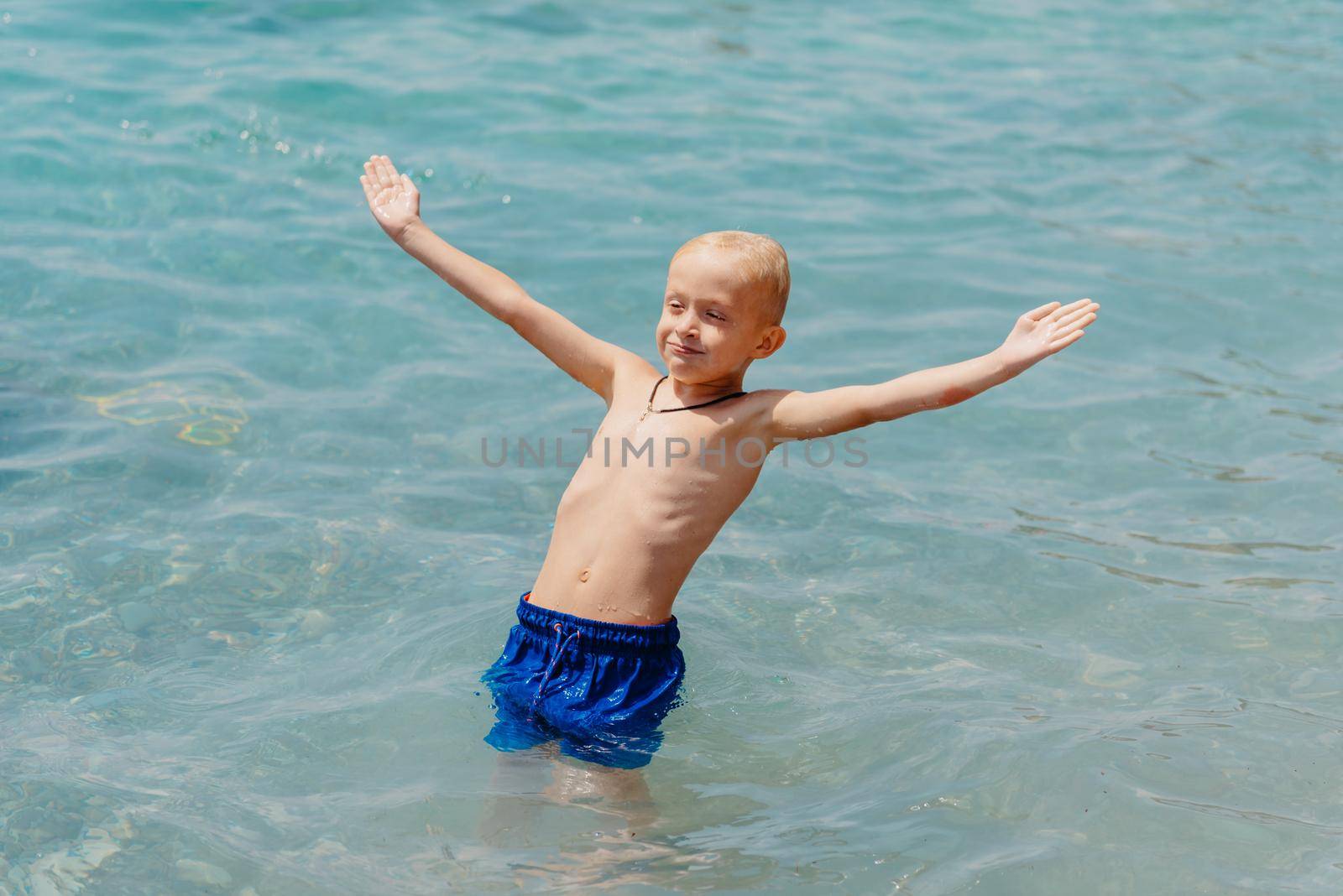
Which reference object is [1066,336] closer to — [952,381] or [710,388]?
[952,381]

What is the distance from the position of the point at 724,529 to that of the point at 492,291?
165cm

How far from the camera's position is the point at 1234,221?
7777 millimetres

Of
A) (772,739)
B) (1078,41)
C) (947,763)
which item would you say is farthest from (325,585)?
(1078,41)

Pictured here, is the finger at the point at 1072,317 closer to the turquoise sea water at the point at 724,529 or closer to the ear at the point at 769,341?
the ear at the point at 769,341

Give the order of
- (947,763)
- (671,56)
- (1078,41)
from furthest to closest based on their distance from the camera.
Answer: (1078,41)
(671,56)
(947,763)

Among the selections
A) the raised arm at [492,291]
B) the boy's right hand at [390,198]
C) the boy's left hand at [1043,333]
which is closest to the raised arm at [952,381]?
the boy's left hand at [1043,333]

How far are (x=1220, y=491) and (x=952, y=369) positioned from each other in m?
2.38

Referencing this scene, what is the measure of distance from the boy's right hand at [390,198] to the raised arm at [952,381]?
1.19 m

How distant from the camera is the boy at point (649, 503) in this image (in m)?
3.43

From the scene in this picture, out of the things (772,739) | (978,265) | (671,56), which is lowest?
(772,739)

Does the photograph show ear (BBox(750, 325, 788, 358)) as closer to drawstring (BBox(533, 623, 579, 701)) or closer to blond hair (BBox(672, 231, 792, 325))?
blond hair (BBox(672, 231, 792, 325))

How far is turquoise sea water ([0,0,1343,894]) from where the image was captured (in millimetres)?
3297

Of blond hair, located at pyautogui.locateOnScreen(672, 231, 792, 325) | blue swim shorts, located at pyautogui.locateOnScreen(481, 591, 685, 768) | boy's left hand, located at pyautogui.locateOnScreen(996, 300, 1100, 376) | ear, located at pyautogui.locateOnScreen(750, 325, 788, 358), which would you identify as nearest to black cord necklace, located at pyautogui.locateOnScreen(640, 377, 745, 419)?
ear, located at pyautogui.locateOnScreen(750, 325, 788, 358)

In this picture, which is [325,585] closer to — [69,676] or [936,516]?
[69,676]
